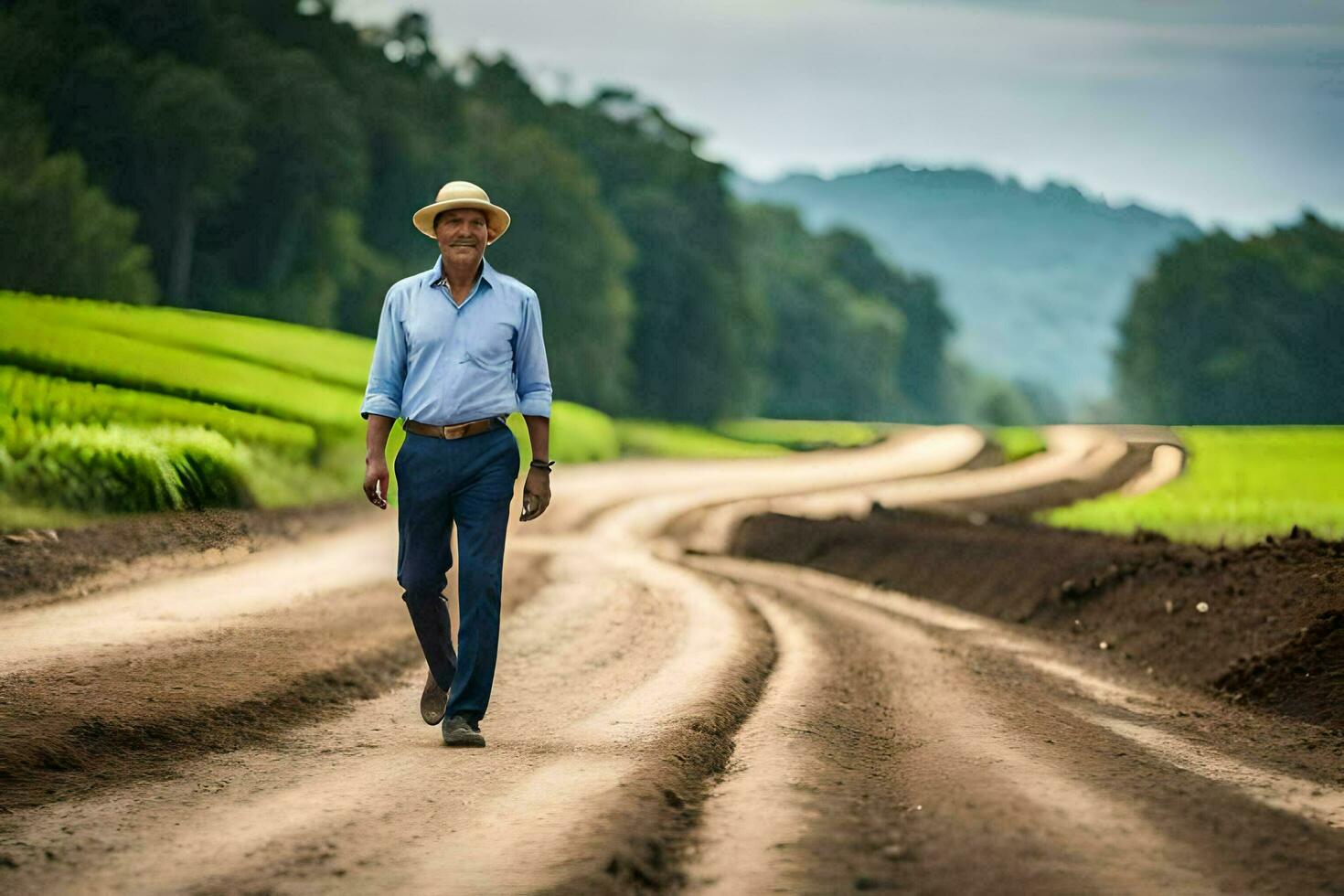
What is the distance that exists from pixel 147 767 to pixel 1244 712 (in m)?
7.05

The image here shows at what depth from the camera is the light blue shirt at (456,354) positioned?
21.4 feet

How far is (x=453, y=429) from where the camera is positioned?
650cm

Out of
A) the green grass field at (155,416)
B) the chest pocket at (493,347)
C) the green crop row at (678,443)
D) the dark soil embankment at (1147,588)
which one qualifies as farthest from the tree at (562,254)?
the chest pocket at (493,347)

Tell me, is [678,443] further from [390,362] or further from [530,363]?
[390,362]

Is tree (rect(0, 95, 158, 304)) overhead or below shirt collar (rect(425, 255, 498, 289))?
overhead

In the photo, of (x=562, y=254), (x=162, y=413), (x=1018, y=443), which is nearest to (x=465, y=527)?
(x=162, y=413)

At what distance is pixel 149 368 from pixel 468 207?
30.3ft

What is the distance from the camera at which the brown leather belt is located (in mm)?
6508

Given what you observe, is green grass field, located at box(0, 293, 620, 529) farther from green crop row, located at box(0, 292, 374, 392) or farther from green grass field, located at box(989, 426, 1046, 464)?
green grass field, located at box(989, 426, 1046, 464)

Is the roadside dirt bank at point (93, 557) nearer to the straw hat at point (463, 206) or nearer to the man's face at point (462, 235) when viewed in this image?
the straw hat at point (463, 206)

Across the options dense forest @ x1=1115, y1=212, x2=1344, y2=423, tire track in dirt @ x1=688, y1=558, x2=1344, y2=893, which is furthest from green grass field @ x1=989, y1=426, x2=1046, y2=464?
tire track in dirt @ x1=688, y1=558, x2=1344, y2=893

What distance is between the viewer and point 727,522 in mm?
26062

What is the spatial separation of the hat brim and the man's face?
0.03m

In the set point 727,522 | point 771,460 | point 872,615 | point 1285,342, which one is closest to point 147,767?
point 872,615
